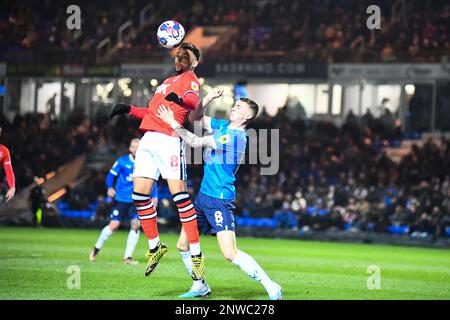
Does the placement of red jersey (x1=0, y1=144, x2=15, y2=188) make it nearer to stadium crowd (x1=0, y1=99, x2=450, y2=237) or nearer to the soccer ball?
the soccer ball

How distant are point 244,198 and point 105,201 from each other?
15.0 ft

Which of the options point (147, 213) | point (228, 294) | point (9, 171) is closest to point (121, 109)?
point (147, 213)

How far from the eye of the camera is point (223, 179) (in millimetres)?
10789

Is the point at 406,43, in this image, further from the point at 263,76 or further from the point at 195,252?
the point at 195,252

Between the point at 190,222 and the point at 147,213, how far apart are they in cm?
59

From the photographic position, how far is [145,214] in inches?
433

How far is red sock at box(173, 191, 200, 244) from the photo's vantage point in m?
10.7

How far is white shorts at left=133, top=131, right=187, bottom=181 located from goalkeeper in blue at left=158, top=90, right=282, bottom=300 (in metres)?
0.32

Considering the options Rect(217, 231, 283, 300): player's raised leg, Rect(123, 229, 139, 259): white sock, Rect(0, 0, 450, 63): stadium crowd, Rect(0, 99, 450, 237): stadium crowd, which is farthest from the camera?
Rect(0, 0, 450, 63): stadium crowd

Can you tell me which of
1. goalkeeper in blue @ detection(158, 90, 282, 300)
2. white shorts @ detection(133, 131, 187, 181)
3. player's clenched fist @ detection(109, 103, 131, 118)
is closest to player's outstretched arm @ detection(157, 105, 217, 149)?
goalkeeper in blue @ detection(158, 90, 282, 300)

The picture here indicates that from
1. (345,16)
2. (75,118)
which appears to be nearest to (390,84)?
(345,16)

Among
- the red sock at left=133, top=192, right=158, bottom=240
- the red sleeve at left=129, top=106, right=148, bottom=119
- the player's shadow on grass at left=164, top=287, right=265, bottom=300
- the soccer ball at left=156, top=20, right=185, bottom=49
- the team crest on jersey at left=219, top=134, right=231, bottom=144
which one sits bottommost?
the player's shadow on grass at left=164, top=287, right=265, bottom=300

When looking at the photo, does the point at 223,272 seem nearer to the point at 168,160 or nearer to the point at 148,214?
the point at 148,214
